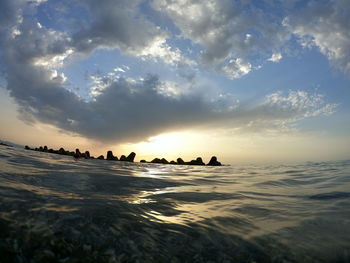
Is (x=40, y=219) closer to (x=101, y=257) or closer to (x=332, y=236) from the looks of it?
(x=101, y=257)

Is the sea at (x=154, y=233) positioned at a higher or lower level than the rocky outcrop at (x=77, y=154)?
higher

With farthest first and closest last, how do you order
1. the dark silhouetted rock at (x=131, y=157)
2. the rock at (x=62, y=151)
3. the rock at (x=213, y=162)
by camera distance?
1. the rock at (x=213, y=162)
2. the dark silhouetted rock at (x=131, y=157)
3. the rock at (x=62, y=151)

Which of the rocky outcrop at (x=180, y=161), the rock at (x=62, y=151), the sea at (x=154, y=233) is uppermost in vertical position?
the sea at (x=154, y=233)

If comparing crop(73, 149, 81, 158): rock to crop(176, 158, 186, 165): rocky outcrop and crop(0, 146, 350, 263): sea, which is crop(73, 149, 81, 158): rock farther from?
crop(0, 146, 350, 263): sea

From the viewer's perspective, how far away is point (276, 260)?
2.05 m

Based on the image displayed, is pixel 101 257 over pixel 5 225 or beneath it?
beneath

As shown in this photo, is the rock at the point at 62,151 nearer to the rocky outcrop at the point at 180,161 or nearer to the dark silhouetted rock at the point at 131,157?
the dark silhouetted rock at the point at 131,157

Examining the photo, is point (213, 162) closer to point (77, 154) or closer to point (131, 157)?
point (131, 157)

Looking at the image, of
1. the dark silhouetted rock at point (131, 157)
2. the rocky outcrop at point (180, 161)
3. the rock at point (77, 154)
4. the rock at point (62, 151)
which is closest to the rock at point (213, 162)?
the rocky outcrop at point (180, 161)

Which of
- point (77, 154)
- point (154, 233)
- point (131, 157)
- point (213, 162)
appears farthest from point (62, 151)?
point (154, 233)

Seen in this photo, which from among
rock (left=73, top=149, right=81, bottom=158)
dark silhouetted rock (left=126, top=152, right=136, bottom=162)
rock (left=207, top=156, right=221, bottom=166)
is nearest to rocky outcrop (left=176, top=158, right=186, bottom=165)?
rock (left=207, top=156, right=221, bottom=166)

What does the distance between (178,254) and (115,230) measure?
30.2 inches

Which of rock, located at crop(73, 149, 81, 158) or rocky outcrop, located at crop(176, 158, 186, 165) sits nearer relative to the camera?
rock, located at crop(73, 149, 81, 158)

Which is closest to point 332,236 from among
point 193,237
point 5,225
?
point 193,237
